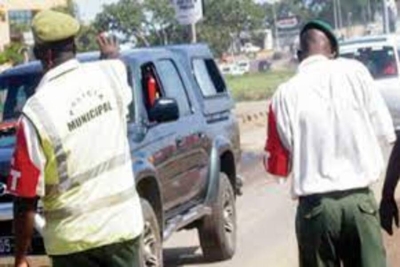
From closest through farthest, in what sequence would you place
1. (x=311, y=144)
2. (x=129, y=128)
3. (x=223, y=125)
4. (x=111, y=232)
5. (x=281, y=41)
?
(x=111, y=232), (x=311, y=144), (x=129, y=128), (x=223, y=125), (x=281, y=41)

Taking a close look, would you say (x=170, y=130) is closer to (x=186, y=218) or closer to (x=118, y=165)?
(x=186, y=218)

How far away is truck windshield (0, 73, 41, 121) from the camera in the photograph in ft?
30.3

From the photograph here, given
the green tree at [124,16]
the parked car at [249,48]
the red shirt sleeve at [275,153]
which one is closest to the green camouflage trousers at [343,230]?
the red shirt sleeve at [275,153]

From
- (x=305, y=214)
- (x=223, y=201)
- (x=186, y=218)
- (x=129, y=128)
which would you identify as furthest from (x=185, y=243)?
(x=305, y=214)

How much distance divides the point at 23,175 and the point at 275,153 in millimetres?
1232

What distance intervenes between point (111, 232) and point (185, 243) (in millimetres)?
6943

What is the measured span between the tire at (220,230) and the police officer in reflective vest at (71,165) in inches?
218

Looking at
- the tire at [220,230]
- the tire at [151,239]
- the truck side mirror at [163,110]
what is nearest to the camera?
the tire at [151,239]

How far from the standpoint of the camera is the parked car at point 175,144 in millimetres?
8352

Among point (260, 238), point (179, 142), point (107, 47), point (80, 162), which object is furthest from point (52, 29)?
point (260, 238)

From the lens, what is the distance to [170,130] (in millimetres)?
9195

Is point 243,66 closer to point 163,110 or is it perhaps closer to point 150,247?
point 163,110

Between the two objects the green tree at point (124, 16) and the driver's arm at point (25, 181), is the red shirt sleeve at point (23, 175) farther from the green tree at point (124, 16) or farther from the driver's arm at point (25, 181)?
the green tree at point (124, 16)

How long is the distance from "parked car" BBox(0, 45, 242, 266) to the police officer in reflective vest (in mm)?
3324
